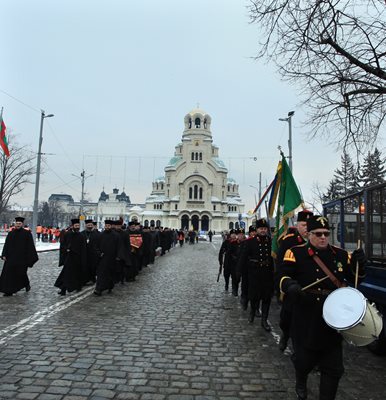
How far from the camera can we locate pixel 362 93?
1021 centimetres

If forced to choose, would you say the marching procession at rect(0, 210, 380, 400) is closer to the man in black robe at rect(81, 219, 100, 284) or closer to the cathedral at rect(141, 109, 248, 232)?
the man in black robe at rect(81, 219, 100, 284)

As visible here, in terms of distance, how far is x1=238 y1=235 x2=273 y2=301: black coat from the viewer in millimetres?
7406

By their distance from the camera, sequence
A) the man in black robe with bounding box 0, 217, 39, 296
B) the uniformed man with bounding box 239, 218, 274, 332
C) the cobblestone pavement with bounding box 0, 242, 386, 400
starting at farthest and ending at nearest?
the man in black robe with bounding box 0, 217, 39, 296
the uniformed man with bounding box 239, 218, 274, 332
the cobblestone pavement with bounding box 0, 242, 386, 400

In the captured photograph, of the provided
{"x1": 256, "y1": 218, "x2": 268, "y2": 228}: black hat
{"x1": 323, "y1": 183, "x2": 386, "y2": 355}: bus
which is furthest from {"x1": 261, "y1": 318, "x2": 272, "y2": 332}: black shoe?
{"x1": 256, "y1": 218, "x2": 268, "y2": 228}: black hat

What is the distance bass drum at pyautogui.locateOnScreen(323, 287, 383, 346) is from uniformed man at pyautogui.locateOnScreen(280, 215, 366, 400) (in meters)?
0.24

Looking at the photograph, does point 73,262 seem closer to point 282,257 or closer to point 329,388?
Result: point 282,257

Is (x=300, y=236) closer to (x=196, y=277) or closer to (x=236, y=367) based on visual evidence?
(x=236, y=367)

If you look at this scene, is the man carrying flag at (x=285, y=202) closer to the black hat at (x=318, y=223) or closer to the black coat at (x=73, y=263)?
the black hat at (x=318, y=223)

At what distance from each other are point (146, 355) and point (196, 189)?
80071 mm

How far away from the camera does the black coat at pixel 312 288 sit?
360cm

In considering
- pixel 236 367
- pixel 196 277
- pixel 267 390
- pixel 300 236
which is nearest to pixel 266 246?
pixel 300 236

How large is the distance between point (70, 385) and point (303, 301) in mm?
2538

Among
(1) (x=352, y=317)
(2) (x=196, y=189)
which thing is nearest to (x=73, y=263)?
(1) (x=352, y=317)

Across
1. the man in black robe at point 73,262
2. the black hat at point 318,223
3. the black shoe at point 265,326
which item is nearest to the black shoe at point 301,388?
the black hat at point 318,223
